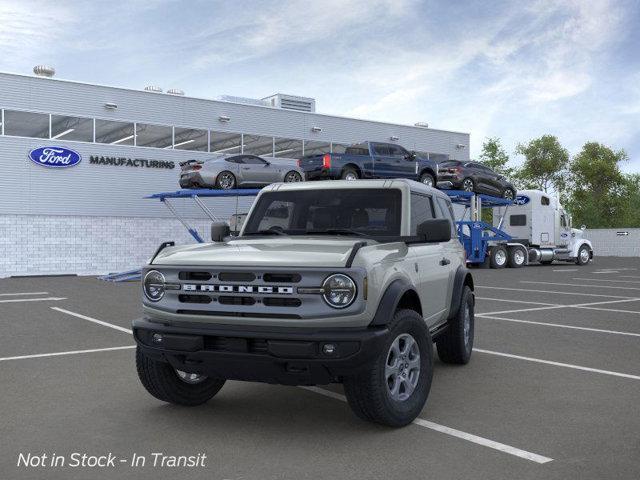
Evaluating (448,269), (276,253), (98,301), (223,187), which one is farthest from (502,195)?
(276,253)

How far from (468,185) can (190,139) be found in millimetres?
12291

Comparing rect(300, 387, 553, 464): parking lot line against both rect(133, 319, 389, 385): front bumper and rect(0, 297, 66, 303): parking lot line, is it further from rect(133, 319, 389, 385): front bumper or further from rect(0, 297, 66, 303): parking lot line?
rect(0, 297, 66, 303): parking lot line

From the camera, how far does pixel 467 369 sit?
7.09 m

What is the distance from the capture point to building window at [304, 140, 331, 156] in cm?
3369

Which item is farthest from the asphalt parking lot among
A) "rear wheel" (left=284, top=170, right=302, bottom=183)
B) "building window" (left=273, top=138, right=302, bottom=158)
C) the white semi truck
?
"building window" (left=273, top=138, right=302, bottom=158)

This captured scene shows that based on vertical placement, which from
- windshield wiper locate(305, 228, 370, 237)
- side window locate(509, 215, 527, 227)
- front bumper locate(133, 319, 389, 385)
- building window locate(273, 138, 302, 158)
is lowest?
front bumper locate(133, 319, 389, 385)

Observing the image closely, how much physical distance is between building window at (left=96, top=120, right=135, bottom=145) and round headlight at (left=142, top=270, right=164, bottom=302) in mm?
24502

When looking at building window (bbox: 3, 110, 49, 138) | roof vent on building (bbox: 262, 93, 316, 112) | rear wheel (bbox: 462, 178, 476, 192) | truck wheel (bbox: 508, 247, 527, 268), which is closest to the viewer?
building window (bbox: 3, 110, 49, 138)

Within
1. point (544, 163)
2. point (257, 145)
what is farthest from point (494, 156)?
point (257, 145)

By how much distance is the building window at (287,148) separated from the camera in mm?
32719

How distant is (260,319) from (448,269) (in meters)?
2.67

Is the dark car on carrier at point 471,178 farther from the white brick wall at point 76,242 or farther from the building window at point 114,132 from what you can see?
the building window at point 114,132

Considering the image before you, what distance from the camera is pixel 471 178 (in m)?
28.1

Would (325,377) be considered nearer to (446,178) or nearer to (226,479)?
(226,479)
